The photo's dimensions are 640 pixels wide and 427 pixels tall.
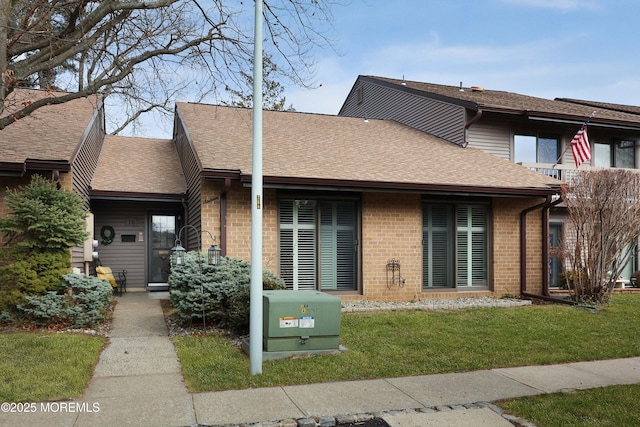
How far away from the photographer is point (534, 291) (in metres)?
13.9

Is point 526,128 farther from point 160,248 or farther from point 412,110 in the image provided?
point 160,248

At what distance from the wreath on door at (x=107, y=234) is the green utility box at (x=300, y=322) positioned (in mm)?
8513

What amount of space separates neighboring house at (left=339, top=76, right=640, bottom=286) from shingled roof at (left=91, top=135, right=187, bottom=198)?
831cm

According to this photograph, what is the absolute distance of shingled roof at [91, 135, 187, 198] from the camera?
13824 mm

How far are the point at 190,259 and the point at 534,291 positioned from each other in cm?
888

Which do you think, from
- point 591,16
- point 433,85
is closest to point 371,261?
point 591,16

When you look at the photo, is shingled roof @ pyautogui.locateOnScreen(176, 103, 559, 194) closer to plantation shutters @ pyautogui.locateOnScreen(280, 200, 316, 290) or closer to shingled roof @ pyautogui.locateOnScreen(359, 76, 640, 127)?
plantation shutters @ pyautogui.locateOnScreen(280, 200, 316, 290)

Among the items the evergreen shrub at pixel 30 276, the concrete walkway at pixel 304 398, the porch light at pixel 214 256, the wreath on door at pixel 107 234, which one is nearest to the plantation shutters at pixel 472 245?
the concrete walkway at pixel 304 398

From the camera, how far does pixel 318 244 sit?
12281mm

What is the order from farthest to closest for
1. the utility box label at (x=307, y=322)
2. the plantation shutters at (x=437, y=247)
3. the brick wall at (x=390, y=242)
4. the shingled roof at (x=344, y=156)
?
the plantation shutters at (x=437, y=247) → the brick wall at (x=390, y=242) → the shingled roof at (x=344, y=156) → the utility box label at (x=307, y=322)

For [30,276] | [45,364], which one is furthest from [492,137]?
[45,364]

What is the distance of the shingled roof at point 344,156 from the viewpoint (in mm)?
11766

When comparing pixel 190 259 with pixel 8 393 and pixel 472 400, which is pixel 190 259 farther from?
pixel 472 400

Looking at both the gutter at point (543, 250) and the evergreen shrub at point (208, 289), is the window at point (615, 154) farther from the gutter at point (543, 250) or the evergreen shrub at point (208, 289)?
the evergreen shrub at point (208, 289)
